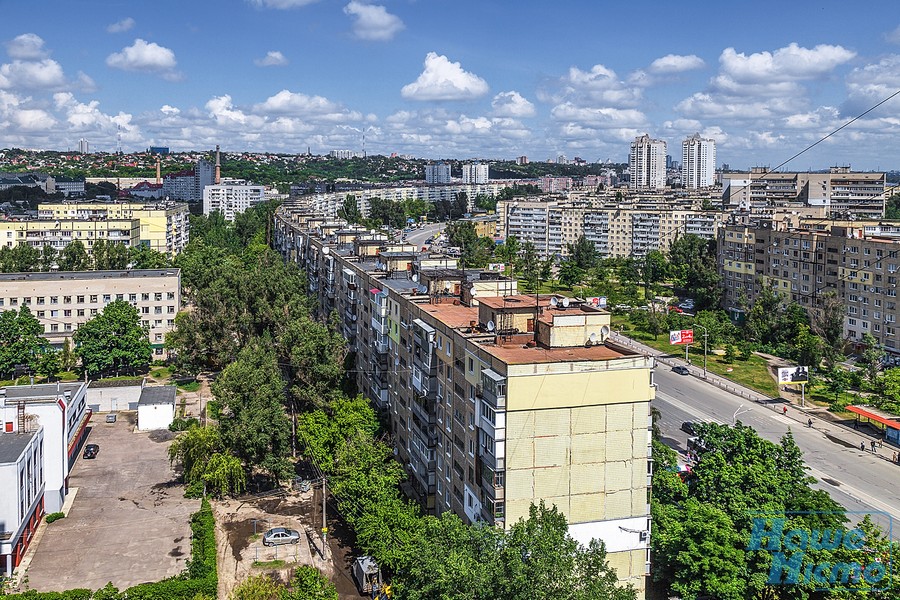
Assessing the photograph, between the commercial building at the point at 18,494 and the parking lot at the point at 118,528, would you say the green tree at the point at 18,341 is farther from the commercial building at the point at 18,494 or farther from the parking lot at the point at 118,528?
the commercial building at the point at 18,494

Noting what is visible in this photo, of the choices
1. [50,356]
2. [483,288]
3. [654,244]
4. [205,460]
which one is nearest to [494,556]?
[483,288]

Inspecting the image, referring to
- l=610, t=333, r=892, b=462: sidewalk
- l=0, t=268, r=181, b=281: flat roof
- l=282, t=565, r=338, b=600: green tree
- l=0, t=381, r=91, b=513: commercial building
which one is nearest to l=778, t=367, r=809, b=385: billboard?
l=610, t=333, r=892, b=462: sidewalk

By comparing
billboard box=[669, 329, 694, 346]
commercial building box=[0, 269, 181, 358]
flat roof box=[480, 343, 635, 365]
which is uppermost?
flat roof box=[480, 343, 635, 365]

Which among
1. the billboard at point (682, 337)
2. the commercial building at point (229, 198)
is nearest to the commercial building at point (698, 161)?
the commercial building at point (229, 198)

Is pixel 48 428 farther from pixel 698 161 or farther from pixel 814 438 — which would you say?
pixel 698 161

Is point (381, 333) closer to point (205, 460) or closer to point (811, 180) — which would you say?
point (205, 460)

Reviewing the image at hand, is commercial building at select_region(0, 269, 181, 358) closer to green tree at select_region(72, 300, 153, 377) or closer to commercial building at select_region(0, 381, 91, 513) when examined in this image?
green tree at select_region(72, 300, 153, 377)
